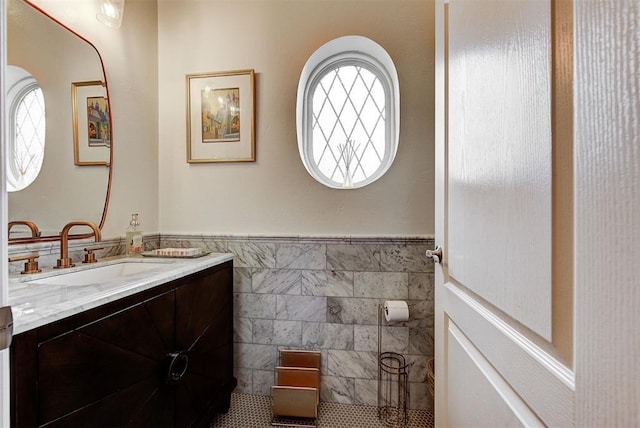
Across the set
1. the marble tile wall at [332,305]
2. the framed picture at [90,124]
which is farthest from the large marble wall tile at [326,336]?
the framed picture at [90,124]

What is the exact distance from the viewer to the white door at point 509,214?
17.0 inches

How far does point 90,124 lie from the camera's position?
1472mm

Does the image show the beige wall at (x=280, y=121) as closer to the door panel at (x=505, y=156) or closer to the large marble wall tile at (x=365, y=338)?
the large marble wall tile at (x=365, y=338)

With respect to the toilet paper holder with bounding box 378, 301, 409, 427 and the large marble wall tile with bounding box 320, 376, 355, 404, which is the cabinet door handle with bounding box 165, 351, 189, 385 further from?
the toilet paper holder with bounding box 378, 301, 409, 427

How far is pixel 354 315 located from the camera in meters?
1.77

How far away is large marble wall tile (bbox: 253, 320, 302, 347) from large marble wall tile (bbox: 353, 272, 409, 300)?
16.7 inches

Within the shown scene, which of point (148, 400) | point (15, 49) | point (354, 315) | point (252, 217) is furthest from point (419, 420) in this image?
point (15, 49)

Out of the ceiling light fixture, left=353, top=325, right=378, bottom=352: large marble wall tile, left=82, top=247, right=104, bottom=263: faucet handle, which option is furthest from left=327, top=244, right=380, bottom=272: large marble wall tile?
the ceiling light fixture

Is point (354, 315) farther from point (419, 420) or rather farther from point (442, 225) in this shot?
point (442, 225)

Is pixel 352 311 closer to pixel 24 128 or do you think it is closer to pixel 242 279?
pixel 242 279

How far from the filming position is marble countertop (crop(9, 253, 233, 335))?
2.38 ft

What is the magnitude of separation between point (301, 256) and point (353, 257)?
311 mm

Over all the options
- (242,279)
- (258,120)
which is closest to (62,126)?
(258,120)

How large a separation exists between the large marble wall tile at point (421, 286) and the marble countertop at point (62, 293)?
115cm
